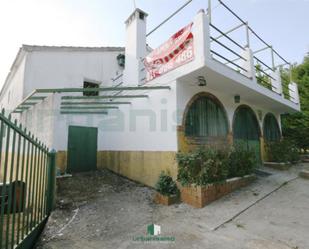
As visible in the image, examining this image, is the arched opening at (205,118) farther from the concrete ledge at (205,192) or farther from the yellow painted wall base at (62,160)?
the yellow painted wall base at (62,160)

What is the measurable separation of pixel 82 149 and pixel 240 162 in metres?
6.41

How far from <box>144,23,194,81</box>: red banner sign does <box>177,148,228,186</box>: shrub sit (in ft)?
9.05

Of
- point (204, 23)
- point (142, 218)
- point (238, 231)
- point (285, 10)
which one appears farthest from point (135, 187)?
point (285, 10)

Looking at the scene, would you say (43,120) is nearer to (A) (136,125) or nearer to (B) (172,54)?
(A) (136,125)

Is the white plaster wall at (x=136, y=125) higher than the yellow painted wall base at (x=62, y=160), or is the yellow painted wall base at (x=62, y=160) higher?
the white plaster wall at (x=136, y=125)

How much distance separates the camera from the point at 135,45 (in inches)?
380

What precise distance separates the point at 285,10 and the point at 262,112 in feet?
17.0

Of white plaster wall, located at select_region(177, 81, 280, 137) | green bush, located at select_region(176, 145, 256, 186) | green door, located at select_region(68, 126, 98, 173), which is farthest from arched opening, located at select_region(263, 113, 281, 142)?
green door, located at select_region(68, 126, 98, 173)

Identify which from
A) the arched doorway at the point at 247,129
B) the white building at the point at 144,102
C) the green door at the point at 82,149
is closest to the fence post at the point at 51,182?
the white building at the point at 144,102

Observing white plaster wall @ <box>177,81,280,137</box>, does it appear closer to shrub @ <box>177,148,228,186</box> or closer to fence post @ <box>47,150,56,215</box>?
shrub @ <box>177,148,228,186</box>

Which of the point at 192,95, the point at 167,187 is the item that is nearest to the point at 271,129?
the point at 192,95

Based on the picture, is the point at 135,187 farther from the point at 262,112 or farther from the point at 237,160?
the point at 262,112

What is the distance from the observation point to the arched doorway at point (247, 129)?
925 centimetres

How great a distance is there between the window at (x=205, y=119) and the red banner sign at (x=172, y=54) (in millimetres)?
1555
